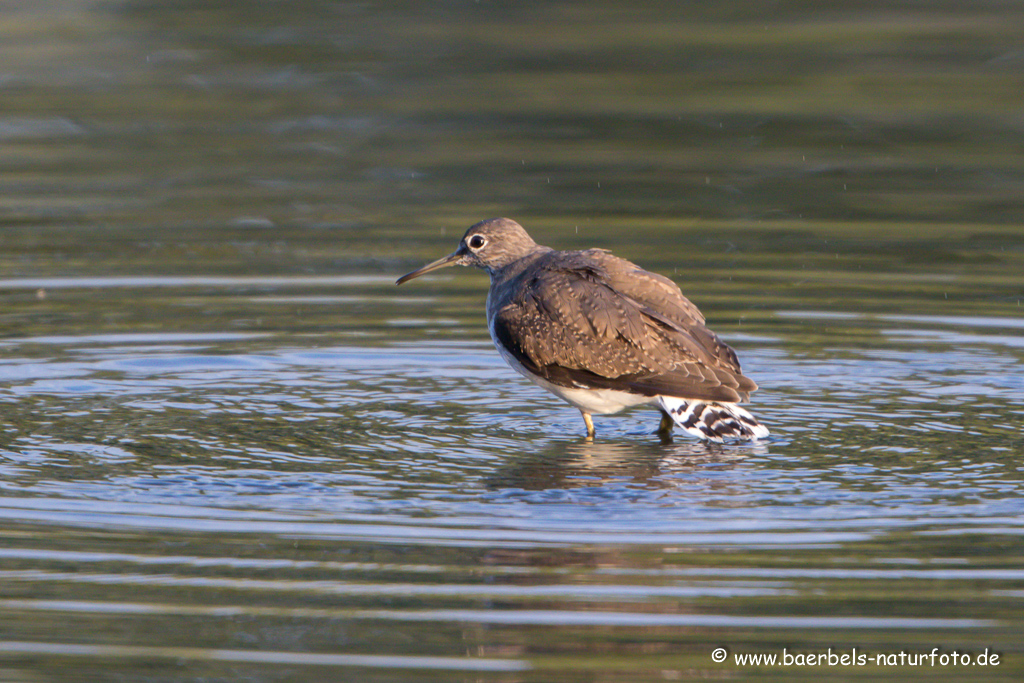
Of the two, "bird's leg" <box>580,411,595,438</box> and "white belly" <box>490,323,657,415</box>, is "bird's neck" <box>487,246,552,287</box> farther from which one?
"bird's leg" <box>580,411,595,438</box>

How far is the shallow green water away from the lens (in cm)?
628

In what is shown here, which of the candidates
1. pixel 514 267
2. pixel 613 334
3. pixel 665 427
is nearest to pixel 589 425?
pixel 665 427

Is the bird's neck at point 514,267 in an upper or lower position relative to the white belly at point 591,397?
upper

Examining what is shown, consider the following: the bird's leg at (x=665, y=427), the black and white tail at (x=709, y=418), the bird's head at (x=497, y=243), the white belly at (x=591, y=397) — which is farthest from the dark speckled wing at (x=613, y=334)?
the bird's head at (x=497, y=243)

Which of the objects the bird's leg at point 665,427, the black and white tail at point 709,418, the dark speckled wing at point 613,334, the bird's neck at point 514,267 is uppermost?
the bird's neck at point 514,267

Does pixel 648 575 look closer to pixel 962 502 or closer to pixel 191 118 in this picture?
pixel 962 502

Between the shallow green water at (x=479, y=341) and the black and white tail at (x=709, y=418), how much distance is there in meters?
0.13

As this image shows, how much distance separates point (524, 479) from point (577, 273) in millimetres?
1737

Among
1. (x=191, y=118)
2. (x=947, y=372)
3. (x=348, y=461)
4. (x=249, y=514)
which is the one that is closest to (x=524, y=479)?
(x=348, y=461)

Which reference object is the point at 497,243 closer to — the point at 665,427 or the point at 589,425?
the point at 589,425

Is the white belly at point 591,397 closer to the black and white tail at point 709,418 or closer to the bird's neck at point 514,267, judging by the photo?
the black and white tail at point 709,418

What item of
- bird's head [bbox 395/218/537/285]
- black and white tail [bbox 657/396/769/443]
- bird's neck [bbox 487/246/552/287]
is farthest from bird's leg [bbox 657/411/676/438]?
bird's head [bbox 395/218/537/285]

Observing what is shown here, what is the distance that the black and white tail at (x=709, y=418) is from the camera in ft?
29.2

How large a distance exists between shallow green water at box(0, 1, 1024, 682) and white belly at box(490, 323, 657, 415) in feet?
0.87
